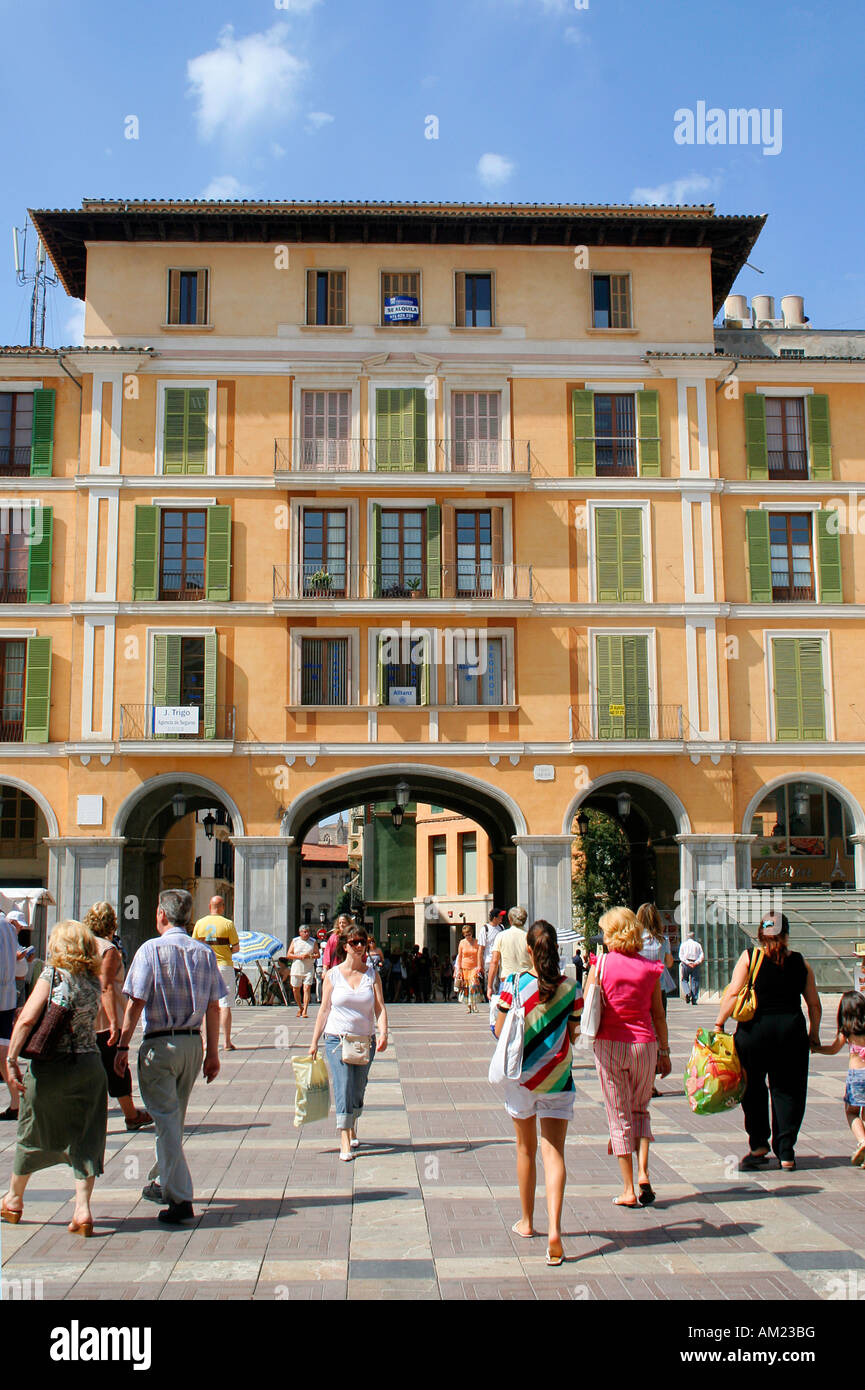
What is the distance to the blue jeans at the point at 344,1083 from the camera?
1015cm

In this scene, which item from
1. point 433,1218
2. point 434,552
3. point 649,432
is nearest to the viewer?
point 433,1218

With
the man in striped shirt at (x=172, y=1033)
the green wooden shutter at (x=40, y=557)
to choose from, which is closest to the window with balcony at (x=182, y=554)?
the green wooden shutter at (x=40, y=557)

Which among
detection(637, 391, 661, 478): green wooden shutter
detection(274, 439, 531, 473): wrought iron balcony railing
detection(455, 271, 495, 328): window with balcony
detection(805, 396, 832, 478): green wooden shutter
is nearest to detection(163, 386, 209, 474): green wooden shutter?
detection(274, 439, 531, 473): wrought iron balcony railing

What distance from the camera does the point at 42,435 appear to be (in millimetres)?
31984

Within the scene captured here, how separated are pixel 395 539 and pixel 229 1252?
2537cm

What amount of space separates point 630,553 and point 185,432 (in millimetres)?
11124

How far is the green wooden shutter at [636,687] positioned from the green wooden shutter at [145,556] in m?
11.3

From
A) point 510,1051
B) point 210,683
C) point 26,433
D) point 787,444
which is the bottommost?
point 510,1051

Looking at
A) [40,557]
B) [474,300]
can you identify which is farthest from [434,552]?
[40,557]

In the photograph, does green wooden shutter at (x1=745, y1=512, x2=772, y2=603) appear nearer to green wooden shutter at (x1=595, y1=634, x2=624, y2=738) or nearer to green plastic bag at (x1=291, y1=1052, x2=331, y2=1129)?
green wooden shutter at (x1=595, y1=634, x2=624, y2=738)

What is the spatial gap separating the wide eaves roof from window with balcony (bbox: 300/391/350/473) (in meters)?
4.02

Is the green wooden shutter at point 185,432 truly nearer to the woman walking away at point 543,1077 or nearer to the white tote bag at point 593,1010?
the white tote bag at point 593,1010

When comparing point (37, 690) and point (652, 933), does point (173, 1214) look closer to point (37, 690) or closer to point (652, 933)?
point (652, 933)
